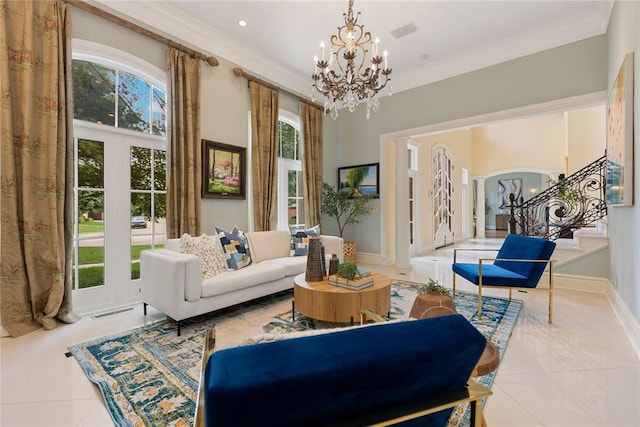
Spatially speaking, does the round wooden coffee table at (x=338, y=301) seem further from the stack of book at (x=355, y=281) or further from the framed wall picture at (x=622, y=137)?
the framed wall picture at (x=622, y=137)

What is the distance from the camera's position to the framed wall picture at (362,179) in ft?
19.0

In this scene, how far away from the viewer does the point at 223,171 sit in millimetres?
4176

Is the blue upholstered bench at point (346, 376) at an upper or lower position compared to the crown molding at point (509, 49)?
lower

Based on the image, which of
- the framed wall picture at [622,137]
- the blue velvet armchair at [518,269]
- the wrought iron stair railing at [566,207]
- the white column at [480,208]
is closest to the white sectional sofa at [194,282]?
the blue velvet armchair at [518,269]

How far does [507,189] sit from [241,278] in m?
13.5

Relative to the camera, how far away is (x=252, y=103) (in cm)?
449

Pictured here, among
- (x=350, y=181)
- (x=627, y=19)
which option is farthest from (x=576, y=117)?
(x=350, y=181)

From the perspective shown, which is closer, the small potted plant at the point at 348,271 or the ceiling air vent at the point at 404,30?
the small potted plant at the point at 348,271

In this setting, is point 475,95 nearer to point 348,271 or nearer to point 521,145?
point 348,271

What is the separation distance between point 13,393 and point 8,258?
133cm

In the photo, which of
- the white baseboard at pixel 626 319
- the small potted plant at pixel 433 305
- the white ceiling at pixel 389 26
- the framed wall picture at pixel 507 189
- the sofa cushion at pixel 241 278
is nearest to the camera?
the small potted plant at pixel 433 305

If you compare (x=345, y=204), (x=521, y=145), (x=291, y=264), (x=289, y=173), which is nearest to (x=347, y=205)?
(x=345, y=204)

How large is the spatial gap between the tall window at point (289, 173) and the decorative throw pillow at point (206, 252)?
6.63 ft

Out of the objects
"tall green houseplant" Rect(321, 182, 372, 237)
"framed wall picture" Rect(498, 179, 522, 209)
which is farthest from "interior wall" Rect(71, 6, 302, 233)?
"framed wall picture" Rect(498, 179, 522, 209)
